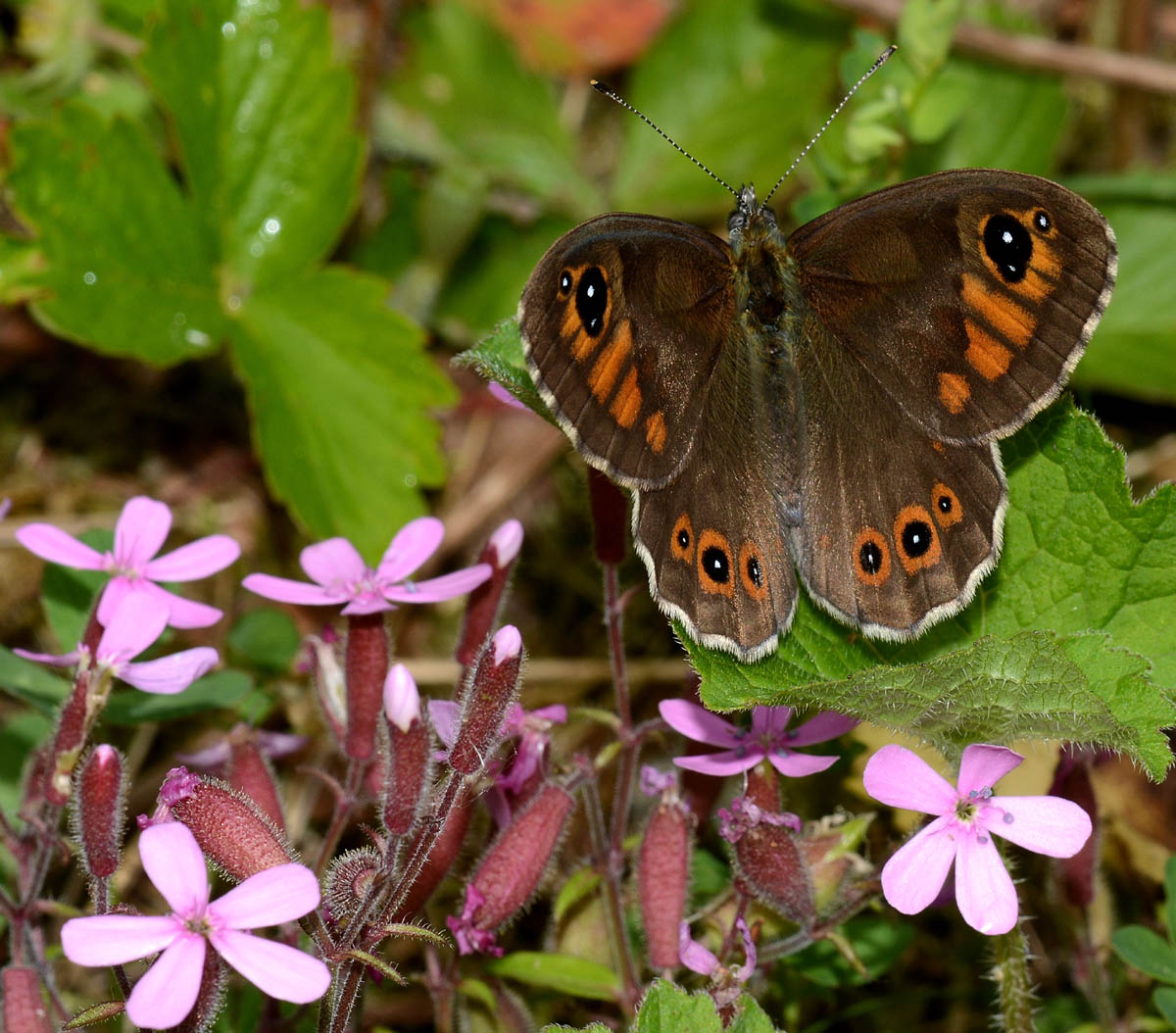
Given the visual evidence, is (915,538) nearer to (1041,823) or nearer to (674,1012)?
(1041,823)

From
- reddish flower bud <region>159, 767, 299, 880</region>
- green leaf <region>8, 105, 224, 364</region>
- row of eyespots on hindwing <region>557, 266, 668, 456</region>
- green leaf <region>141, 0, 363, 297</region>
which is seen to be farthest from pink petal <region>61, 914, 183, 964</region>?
green leaf <region>141, 0, 363, 297</region>

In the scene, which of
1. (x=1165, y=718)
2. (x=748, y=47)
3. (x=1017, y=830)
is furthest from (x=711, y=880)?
(x=748, y=47)

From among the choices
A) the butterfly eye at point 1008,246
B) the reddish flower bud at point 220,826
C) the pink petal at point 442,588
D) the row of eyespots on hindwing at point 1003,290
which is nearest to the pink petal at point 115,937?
the reddish flower bud at point 220,826

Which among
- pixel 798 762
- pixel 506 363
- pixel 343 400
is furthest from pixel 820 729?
pixel 343 400

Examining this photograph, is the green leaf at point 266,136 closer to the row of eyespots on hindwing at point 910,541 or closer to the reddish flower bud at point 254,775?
the reddish flower bud at point 254,775

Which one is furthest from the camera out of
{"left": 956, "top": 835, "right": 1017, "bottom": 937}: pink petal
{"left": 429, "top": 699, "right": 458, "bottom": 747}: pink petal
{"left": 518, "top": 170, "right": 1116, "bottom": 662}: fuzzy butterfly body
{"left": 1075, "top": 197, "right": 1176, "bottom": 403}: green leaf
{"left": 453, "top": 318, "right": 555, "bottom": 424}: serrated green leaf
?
{"left": 1075, "top": 197, "right": 1176, "bottom": 403}: green leaf

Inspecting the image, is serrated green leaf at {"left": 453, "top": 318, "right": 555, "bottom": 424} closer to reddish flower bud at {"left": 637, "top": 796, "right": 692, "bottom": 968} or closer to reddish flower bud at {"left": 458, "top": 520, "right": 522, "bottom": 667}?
reddish flower bud at {"left": 458, "top": 520, "right": 522, "bottom": 667}
